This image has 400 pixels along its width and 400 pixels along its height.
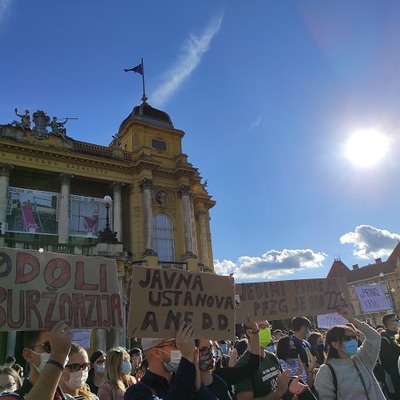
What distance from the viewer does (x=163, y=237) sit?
30.5 meters

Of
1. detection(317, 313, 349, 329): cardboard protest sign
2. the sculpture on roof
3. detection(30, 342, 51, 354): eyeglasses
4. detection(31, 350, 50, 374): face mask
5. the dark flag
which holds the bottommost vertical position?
detection(31, 350, 50, 374): face mask

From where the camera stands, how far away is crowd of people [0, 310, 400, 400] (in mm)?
2750

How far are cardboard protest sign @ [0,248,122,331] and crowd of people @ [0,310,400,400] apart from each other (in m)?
0.19

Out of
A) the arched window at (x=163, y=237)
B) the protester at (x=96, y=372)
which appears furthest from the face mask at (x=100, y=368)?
the arched window at (x=163, y=237)

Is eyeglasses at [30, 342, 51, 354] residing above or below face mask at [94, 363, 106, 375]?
above

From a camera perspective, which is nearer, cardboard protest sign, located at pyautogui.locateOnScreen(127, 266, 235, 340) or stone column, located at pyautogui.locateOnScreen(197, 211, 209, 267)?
cardboard protest sign, located at pyautogui.locateOnScreen(127, 266, 235, 340)

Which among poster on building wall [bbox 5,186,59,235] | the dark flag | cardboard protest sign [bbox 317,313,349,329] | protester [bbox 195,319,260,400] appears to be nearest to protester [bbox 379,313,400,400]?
protester [bbox 195,319,260,400]

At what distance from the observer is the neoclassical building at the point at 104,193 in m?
24.8

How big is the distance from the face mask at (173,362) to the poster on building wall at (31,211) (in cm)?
2399

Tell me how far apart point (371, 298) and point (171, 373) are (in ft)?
34.1

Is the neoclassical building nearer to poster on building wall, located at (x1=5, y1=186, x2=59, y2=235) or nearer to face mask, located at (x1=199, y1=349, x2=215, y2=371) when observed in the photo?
poster on building wall, located at (x1=5, y1=186, x2=59, y2=235)

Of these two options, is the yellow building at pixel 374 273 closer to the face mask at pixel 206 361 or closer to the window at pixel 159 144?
the window at pixel 159 144

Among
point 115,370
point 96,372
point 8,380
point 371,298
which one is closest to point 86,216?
point 371,298

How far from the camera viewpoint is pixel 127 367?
525 cm
